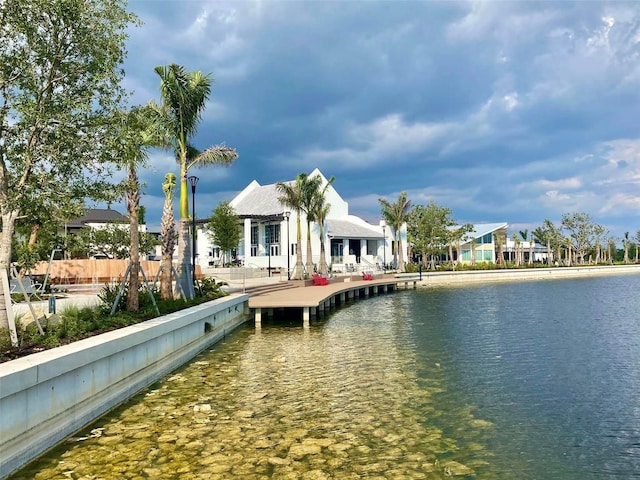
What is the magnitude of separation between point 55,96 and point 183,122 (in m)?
11.1

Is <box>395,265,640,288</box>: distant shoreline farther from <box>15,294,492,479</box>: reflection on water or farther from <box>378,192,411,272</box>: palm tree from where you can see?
Result: <box>15,294,492,479</box>: reflection on water

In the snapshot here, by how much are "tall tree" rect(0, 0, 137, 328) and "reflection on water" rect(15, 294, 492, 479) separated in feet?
10.7

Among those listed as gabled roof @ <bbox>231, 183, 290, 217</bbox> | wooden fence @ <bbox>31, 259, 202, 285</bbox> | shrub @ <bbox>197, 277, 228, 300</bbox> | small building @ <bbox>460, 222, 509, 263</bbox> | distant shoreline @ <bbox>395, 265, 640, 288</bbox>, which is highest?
gabled roof @ <bbox>231, 183, 290, 217</bbox>

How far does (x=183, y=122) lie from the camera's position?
769 inches

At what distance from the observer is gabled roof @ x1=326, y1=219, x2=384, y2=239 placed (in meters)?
56.9

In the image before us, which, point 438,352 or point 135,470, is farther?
point 438,352

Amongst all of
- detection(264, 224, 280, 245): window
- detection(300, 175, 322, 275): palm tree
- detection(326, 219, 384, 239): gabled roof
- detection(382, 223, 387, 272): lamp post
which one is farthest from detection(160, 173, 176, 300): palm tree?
detection(382, 223, 387, 272): lamp post

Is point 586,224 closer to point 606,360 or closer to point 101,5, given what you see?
point 606,360

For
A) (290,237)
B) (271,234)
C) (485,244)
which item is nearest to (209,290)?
(290,237)

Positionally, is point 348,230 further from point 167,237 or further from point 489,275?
point 167,237

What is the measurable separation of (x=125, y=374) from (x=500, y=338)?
480 inches

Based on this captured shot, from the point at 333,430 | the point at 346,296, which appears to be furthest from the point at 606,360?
the point at 346,296

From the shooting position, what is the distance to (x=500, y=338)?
645 inches

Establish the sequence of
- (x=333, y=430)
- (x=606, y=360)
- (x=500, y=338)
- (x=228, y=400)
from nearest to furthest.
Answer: (x=333, y=430) → (x=228, y=400) → (x=606, y=360) → (x=500, y=338)
